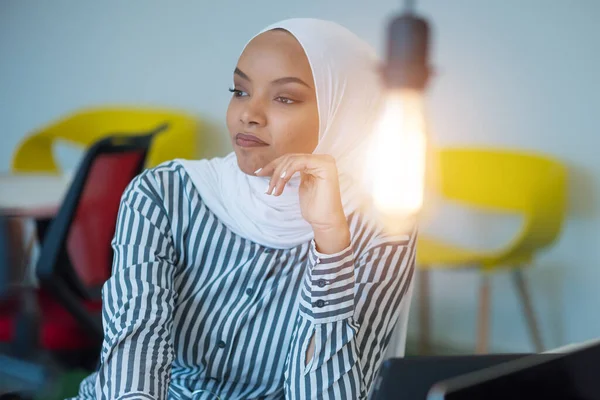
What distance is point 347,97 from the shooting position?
1316mm

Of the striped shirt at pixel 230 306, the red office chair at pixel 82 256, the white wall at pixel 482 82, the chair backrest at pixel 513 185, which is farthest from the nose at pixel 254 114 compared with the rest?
the chair backrest at pixel 513 185

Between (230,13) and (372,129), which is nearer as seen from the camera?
(372,129)

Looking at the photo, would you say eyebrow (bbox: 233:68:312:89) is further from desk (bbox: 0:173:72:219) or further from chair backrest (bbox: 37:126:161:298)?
desk (bbox: 0:173:72:219)

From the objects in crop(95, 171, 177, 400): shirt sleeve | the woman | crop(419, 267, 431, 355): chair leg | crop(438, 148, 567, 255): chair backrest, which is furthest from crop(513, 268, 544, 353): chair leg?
crop(95, 171, 177, 400): shirt sleeve

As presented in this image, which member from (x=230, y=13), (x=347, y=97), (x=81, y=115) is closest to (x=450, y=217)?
(x=230, y=13)

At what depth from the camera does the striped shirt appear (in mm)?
1145

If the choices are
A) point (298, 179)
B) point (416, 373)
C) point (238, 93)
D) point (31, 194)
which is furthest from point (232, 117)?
point (31, 194)

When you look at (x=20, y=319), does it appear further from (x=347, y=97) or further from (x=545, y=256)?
(x=545, y=256)

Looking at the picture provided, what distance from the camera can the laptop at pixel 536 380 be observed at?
0.52 m

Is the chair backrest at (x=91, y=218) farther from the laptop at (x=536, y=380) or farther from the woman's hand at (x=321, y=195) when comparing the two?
the laptop at (x=536, y=380)

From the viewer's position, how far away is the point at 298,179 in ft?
4.28

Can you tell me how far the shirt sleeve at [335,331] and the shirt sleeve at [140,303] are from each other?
0.63 feet

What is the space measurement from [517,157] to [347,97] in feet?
4.62

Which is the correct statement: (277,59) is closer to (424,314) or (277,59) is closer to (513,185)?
(513,185)
